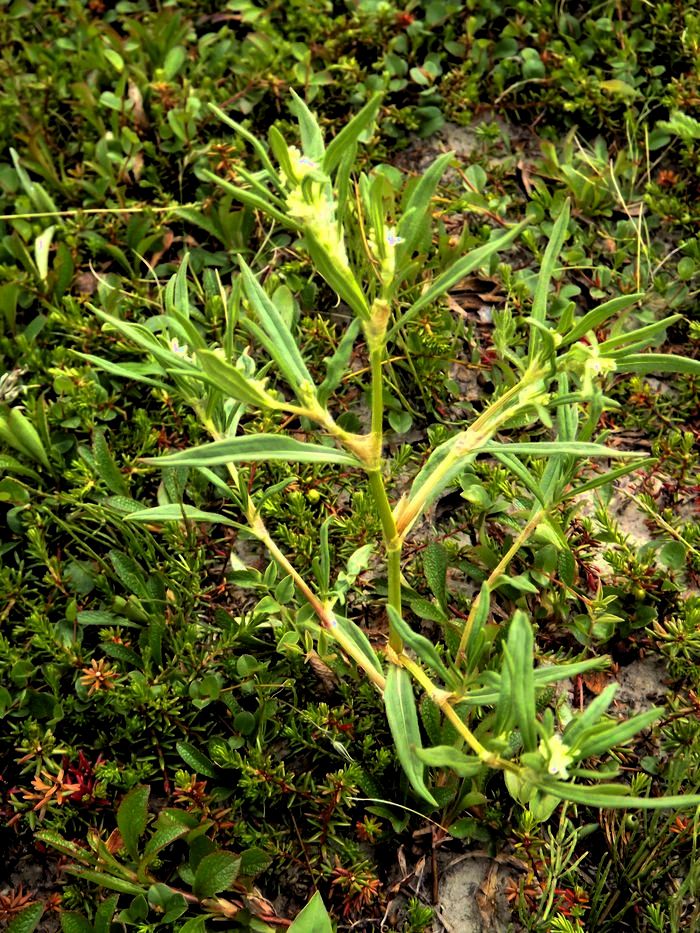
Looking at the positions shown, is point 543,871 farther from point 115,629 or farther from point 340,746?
point 115,629

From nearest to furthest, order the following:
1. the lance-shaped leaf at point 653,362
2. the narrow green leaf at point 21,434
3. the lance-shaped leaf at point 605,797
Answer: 1. the lance-shaped leaf at point 605,797
2. the lance-shaped leaf at point 653,362
3. the narrow green leaf at point 21,434

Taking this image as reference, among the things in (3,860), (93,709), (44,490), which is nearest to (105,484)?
(44,490)

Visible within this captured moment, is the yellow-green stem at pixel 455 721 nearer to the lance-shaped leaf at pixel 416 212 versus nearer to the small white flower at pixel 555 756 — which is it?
the small white flower at pixel 555 756

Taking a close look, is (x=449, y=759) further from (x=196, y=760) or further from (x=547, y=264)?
(x=547, y=264)

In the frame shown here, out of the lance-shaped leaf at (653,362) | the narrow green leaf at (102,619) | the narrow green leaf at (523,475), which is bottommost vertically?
the narrow green leaf at (102,619)

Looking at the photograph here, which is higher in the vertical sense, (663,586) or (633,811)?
(663,586)

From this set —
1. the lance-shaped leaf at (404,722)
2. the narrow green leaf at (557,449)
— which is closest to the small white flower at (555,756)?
the lance-shaped leaf at (404,722)

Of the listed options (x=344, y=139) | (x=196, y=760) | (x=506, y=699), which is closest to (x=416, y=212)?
(x=344, y=139)
